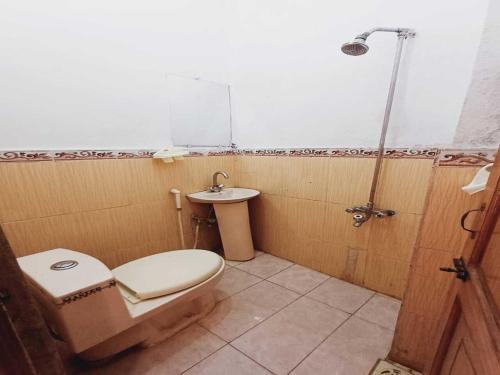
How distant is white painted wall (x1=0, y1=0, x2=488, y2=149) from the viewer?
110 centimetres

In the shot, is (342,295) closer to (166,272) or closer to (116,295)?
(166,272)

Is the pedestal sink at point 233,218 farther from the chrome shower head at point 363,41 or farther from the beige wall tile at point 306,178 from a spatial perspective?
the chrome shower head at point 363,41

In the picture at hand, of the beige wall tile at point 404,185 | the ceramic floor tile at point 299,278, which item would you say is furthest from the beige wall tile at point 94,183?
the beige wall tile at point 404,185

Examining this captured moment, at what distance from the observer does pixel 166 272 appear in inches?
46.8

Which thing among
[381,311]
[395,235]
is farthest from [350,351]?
[395,235]

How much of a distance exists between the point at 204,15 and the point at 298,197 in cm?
153

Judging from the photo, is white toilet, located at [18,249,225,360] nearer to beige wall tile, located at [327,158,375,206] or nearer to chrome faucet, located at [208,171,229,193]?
chrome faucet, located at [208,171,229,193]

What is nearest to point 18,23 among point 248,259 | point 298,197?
point 298,197

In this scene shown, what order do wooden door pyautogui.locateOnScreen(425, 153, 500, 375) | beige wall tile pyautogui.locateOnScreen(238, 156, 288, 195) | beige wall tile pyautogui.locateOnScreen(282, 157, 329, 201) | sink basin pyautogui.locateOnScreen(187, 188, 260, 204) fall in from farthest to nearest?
beige wall tile pyautogui.locateOnScreen(238, 156, 288, 195), sink basin pyautogui.locateOnScreen(187, 188, 260, 204), beige wall tile pyautogui.locateOnScreen(282, 157, 329, 201), wooden door pyautogui.locateOnScreen(425, 153, 500, 375)

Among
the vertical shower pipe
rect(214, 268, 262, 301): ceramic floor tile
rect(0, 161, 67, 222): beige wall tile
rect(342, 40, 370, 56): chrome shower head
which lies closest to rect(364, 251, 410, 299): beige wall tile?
the vertical shower pipe

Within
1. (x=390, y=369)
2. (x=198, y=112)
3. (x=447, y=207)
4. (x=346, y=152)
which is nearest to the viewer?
(x=447, y=207)

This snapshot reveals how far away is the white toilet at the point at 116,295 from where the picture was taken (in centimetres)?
79

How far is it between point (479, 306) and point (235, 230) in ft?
5.06

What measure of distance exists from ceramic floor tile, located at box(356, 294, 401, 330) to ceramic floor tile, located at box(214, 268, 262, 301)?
700 mm
